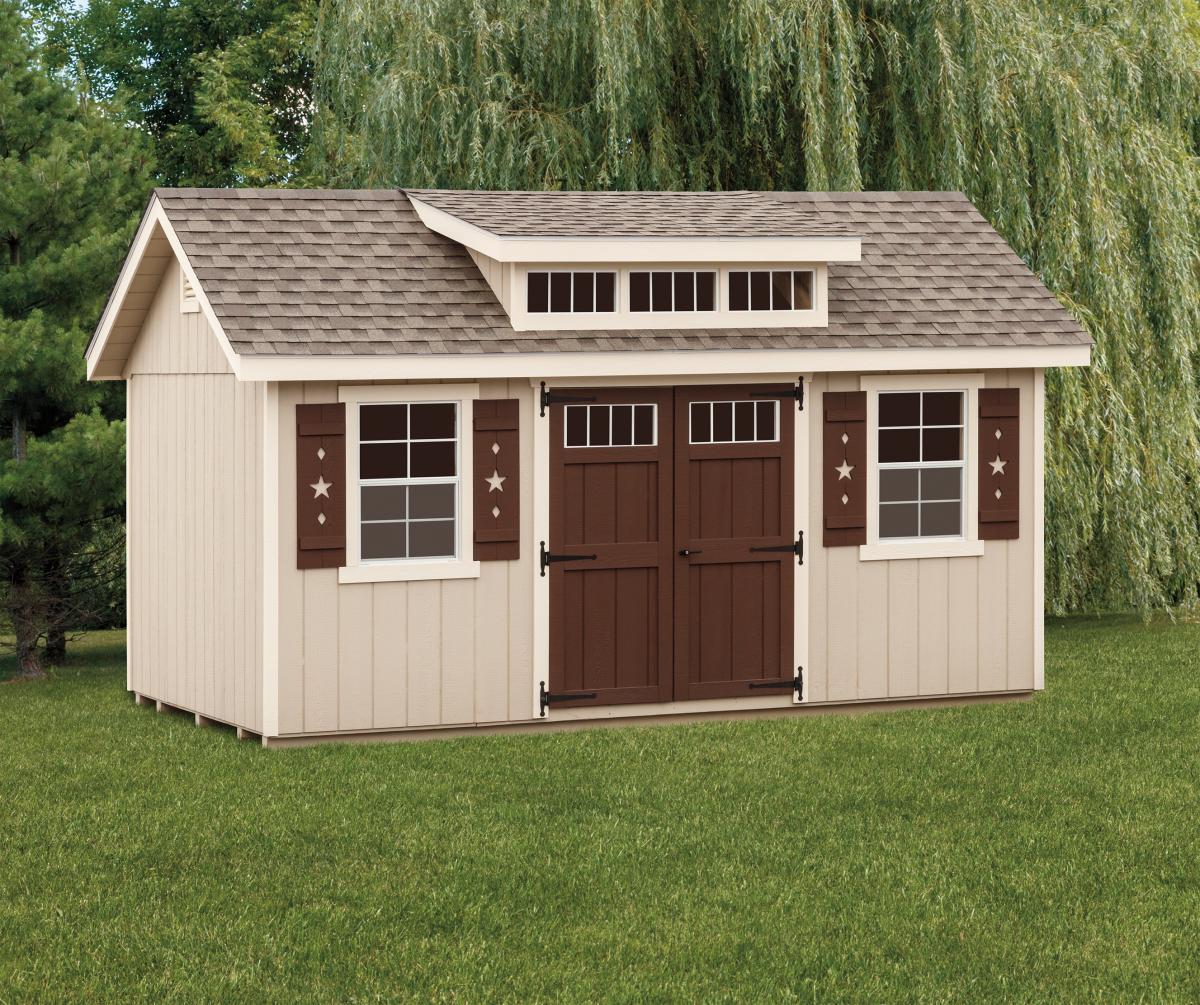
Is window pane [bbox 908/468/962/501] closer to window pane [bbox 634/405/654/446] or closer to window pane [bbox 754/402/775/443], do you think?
window pane [bbox 754/402/775/443]

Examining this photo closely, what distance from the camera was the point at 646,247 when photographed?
1302 cm

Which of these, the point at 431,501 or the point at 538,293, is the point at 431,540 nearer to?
the point at 431,501

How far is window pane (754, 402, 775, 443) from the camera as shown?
13422 mm

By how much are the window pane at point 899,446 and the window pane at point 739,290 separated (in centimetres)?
131

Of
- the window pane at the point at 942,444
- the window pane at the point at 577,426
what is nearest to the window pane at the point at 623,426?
the window pane at the point at 577,426

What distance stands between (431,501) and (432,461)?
0.25m

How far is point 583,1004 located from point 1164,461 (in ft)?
38.5

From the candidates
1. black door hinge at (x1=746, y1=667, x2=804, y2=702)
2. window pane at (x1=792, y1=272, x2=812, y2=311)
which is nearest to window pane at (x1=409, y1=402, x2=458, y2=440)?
window pane at (x1=792, y1=272, x2=812, y2=311)

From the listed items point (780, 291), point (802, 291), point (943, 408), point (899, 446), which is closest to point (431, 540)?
point (780, 291)

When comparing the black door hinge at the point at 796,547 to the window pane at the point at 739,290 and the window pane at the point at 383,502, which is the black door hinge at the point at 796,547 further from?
the window pane at the point at 383,502

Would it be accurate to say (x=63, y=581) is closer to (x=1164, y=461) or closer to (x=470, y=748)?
(x=470, y=748)

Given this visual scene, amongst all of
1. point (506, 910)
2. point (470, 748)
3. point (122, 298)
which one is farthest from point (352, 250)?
point (506, 910)

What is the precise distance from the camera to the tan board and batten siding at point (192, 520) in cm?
1259

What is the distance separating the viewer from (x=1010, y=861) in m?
9.77
